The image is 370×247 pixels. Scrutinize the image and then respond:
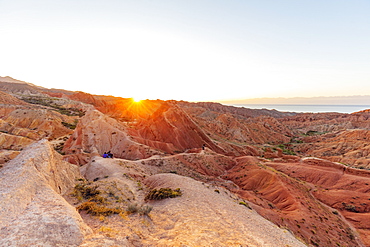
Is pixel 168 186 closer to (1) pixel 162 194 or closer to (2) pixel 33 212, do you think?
(1) pixel 162 194

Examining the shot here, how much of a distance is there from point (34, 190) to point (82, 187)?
221 inches

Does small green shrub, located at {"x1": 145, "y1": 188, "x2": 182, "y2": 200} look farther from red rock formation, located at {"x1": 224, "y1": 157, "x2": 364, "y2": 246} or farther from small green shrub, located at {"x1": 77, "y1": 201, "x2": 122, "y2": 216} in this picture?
red rock formation, located at {"x1": 224, "y1": 157, "x2": 364, "y2": 246}

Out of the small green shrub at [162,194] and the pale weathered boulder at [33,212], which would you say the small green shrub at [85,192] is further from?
the small green shrub at [162,194]

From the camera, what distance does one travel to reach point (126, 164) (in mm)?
25516

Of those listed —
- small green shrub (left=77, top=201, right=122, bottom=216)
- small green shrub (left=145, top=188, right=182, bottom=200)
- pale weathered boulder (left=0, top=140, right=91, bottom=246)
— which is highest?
pale weathered boulder (left=0, top=140, right=91, bottom=246)

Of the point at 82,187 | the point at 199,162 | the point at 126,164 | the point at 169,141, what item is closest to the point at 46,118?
the point at 169,141

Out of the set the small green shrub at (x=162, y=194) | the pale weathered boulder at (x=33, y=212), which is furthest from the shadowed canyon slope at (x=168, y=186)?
the small green shrub at (x=162, y=194)

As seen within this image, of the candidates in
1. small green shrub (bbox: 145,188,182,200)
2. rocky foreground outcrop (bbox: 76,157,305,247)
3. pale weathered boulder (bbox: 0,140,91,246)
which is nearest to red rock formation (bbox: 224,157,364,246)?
rocky foreground outcrop (bbox: 76,157,305,247)

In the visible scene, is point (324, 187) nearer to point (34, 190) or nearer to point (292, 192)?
point (292, 192)

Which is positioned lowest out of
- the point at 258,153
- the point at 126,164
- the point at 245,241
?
the point at 258,153

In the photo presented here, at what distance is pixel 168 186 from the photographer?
18.2 metres

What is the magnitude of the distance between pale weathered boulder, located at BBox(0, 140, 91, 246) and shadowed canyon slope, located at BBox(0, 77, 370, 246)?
0.15 feet

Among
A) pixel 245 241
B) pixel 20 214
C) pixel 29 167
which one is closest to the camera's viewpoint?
pixel 20 214

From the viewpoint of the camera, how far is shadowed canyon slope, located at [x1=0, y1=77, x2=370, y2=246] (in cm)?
866
